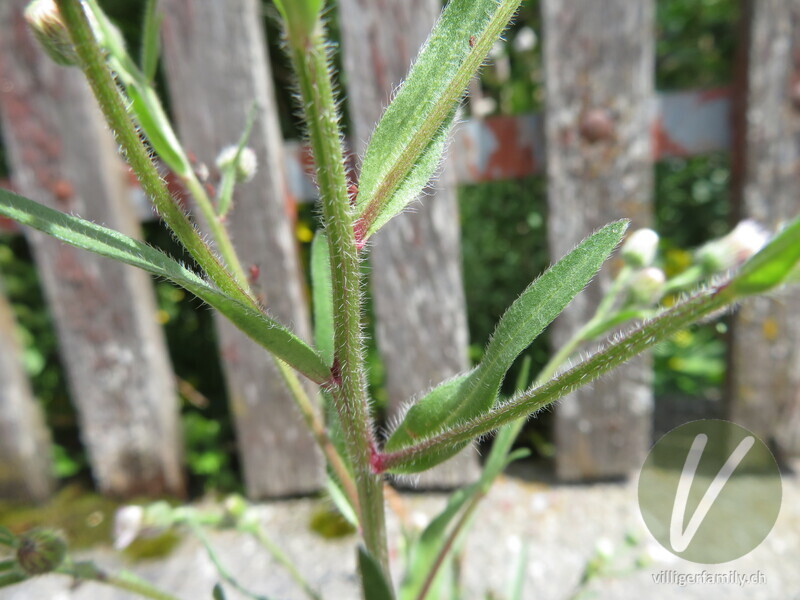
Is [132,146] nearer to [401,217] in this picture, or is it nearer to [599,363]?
[599,363]

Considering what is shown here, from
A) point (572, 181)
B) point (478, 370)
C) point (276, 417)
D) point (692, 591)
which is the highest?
point (478, 370)

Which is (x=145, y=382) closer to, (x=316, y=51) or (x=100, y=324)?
(x=100, y=324)

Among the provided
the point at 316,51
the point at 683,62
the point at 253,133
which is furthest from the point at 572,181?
the point at 316,51

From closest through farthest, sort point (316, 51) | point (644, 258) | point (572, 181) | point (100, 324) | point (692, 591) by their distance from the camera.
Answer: point (316, 51) → point (644, 258) → point (692, 591) → point (572, 181) → point (100, 324)

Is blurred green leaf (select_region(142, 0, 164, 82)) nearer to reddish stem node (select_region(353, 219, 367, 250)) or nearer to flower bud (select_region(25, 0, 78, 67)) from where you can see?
flower bud (select_region(25, 0, 78, 67))

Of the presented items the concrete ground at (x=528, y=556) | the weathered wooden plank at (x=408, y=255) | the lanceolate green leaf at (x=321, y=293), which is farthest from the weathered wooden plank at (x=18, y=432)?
the lanceolate green leaf at (x=321, y=293)

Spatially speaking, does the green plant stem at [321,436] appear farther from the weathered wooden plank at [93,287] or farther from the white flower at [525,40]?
Result: the white flower at [525,40]

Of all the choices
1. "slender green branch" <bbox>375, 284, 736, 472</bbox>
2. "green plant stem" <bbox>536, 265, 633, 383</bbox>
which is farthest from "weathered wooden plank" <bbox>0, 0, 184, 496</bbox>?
"slender green branch" <bbox>375, 284, 736, 472</bbox>
